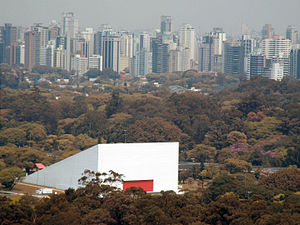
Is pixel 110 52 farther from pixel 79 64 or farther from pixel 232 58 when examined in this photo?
pixel 232 58

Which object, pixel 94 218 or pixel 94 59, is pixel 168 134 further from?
pixel 94 59

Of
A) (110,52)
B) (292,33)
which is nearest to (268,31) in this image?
(292,33)

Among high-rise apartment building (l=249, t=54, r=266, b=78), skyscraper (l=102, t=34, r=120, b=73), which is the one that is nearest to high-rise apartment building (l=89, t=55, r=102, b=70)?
skyscraper (l=102, t=34, r=120, b=73)

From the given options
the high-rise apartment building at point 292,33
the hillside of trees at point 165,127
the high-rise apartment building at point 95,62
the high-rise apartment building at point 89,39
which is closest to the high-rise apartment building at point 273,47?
the high-rise apartment building at point 95,62

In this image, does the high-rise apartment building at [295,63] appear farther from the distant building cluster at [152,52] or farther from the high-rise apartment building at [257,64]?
the high-rise apartment building at [257,64]

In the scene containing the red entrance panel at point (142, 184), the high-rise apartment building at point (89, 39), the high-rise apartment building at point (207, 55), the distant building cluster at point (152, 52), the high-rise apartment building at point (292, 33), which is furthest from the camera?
the high-rise apartment building at point (292, 33)

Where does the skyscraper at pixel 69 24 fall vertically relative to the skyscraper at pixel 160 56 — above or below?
above

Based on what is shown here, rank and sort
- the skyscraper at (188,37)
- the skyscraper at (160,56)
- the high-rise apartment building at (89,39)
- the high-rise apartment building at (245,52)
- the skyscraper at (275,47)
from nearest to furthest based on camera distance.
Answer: the high-rise apartment building at (245,52) → the skyscraper at (275,47) → the skyscraper at (160,56) → the high-rise apartment building at (89,39) → the skyscraper at (188,37)
